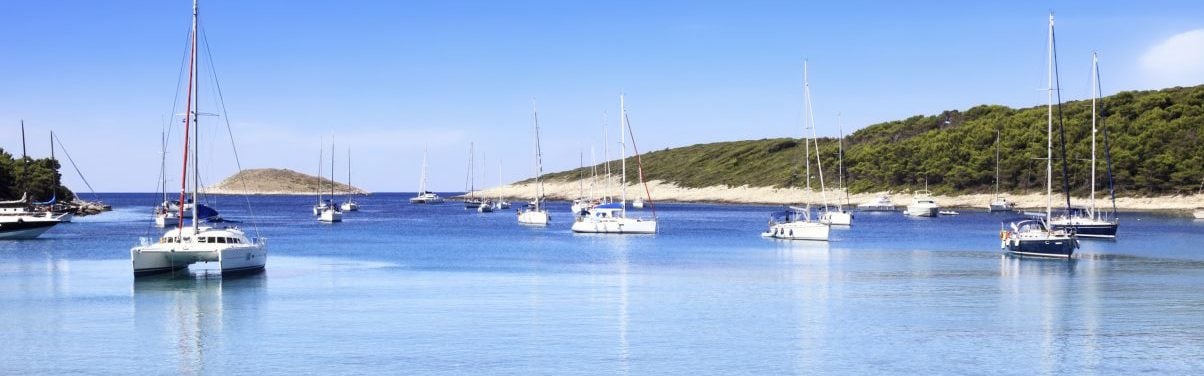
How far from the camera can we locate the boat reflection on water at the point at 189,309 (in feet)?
105

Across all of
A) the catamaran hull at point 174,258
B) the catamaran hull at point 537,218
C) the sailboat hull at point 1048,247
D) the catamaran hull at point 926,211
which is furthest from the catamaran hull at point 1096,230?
the catamaran hull at point 174,258

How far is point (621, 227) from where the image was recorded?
93562mm

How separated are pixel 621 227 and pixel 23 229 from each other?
41019 mm

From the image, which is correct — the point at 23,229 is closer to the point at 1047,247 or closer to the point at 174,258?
the point at 174,258

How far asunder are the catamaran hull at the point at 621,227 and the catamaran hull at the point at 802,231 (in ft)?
35.1

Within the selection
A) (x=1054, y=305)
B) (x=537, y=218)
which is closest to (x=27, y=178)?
(x=537, y=218)

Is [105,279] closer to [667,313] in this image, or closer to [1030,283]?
[667,313]

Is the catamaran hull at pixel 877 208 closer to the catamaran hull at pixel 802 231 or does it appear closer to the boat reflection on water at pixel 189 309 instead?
the catamaran hull at pixel 802 231

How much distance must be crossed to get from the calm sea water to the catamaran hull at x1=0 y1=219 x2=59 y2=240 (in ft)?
49.1

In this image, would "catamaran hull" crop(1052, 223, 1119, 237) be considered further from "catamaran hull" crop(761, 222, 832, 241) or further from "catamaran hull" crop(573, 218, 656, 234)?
"catamaran hull" crop(573, 218, 656, 234)

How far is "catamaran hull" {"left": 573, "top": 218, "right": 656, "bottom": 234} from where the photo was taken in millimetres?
93562

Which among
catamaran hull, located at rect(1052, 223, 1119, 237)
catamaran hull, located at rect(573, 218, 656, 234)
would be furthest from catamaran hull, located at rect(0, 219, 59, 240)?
catamaran hull, located at rect(1052, 223, 1119, 237)

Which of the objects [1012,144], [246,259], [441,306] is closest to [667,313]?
[441,306]

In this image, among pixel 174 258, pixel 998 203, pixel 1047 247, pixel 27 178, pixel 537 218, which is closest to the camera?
pixel 174 258
